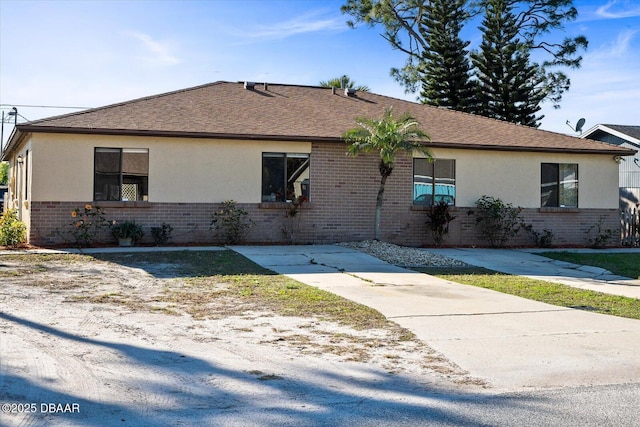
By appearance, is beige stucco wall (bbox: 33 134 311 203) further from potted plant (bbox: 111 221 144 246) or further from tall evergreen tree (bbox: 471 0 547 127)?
tall evergreen tree (bbox: 471 0 547 127)

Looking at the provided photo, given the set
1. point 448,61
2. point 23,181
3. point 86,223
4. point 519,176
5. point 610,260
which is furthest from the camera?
point 448,61

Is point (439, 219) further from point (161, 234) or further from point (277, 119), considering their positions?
point (161, 234)

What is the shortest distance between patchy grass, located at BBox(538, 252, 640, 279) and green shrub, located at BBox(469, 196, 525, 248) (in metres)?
2.04

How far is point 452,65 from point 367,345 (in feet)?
108

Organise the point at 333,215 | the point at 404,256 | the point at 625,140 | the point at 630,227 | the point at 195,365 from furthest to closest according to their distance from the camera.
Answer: the point at 625,140 < the point at 630,227 < the point at 333,215 < the point at 404,256 < the point at 195,365

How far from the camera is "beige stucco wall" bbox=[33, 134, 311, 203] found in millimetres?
16375

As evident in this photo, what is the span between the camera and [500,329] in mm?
7918

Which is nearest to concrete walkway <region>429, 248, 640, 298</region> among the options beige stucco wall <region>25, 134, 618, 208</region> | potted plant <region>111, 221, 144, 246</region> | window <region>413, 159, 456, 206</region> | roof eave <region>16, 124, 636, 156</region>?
window <region>413, 159, 456, 206</region>

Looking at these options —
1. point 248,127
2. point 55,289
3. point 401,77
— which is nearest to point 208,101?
point 248,127

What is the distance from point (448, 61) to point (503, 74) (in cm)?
317

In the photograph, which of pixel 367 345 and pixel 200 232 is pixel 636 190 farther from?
pixel 367 345

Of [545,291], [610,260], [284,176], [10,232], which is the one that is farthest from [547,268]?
[10,232]

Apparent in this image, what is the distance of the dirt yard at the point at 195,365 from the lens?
16.1 feet

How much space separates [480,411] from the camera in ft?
16.5
